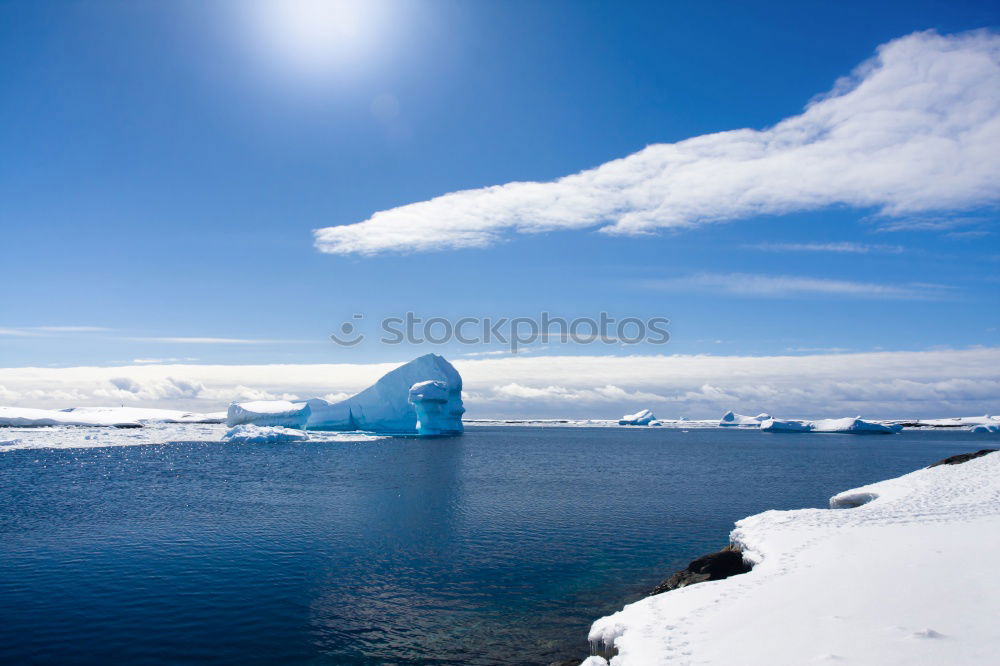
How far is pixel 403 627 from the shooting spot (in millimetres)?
12586

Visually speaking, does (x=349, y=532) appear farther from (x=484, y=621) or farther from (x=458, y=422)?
(x=458, y=422)

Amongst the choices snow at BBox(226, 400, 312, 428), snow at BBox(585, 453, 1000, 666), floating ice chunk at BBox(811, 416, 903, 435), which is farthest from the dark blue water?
floating ice chunk at BBox(811, 416, 903, 435)

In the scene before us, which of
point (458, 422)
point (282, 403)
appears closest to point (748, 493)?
point (458, 422)

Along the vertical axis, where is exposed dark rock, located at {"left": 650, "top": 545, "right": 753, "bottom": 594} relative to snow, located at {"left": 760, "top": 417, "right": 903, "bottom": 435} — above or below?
above

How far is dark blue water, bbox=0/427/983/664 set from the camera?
11812 mm

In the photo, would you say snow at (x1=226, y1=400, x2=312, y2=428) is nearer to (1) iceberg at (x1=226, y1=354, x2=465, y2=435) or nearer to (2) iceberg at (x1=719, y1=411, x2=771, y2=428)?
(1) iceberg at (x1=226, y1=354, x2=465, y2=435)

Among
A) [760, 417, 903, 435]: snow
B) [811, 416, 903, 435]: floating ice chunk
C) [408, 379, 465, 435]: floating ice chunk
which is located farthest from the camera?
[760, 417, 903, 435]: snow

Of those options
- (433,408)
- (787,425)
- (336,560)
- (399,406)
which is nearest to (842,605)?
(336,560)

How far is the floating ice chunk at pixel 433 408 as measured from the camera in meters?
78.6

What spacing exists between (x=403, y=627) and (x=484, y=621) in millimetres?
1798

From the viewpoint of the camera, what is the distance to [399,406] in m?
87.4

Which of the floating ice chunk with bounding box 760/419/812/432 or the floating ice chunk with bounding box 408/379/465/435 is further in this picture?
the floating ice chunk with bounding box 760/419/812/432

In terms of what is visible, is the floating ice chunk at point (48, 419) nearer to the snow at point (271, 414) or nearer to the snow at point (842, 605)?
the snow at point (271, 414)

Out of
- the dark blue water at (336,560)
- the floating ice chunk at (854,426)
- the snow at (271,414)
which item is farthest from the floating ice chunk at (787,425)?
the dark blue water at (336,560)
